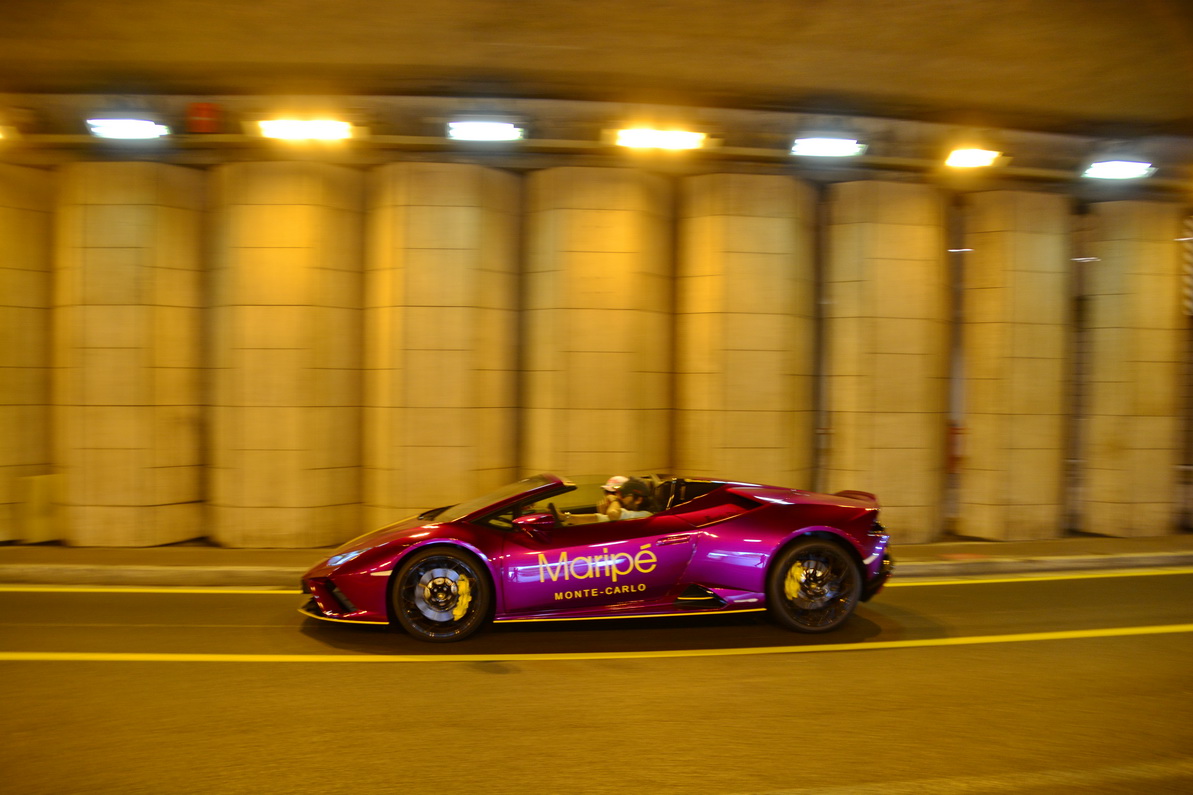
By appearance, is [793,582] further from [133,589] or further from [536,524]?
[133,589]

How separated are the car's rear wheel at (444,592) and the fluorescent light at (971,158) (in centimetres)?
795

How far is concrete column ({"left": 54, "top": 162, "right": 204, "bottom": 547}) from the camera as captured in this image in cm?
930

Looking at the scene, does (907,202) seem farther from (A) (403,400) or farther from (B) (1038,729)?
(B) (1038,729)

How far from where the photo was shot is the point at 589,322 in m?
9.78

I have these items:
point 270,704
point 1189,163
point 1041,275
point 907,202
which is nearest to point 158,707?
point 270,704

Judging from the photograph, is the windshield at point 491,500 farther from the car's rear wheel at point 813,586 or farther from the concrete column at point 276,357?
the concrete column at point 276,357

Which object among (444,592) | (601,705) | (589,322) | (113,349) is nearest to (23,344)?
(113,349)

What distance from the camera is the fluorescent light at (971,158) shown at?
9805 millimetres

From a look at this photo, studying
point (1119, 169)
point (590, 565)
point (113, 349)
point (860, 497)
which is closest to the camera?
point (590, 565)

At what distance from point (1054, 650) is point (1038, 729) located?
170cm

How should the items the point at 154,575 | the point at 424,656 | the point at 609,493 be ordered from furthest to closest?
1. the point at 154,575
2. the point at 609,493
3. the point at 424,656

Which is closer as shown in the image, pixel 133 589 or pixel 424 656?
pixel 424 656

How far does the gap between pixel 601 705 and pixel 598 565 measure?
1257 mm

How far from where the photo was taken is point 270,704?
14.4ft
